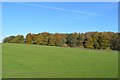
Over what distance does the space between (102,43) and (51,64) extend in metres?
14.7

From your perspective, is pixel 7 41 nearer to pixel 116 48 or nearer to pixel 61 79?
pixel 116 48

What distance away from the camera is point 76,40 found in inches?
1074

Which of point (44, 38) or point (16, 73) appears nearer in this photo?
point (16, 73)

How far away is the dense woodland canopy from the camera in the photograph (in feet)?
77.1

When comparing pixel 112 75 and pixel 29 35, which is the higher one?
pixel 29 35

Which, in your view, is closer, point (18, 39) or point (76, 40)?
point (18, 39)

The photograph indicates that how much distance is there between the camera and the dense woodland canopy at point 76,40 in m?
23.5

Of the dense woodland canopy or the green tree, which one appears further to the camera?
the dense woodland canopy

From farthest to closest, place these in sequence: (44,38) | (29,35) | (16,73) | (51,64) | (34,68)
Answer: (44,38), (29,35), (51,64), (34,68), (16,73)

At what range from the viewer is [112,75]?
36.0ft

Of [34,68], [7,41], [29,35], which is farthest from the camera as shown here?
[29,35]

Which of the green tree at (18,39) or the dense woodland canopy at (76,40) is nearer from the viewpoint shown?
the green tree at (18,39)

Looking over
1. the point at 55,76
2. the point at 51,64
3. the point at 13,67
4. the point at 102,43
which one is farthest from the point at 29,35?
the point at 55,76

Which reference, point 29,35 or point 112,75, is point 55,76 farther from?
point 29,35
